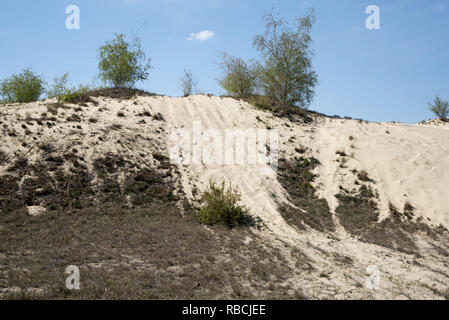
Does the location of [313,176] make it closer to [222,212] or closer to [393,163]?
[393,163]

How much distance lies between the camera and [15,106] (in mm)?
18797

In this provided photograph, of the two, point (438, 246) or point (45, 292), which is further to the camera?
point (438, 246)

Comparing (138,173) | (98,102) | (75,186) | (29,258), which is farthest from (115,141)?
(29,258)

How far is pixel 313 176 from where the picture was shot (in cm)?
1662

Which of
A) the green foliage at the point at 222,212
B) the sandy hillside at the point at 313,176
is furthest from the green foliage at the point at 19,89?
the green foliage at the point at 222,212

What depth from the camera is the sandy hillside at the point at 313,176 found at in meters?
9.38

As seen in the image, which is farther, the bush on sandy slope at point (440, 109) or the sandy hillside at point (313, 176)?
the bush on sandy slope at point (440, 109)

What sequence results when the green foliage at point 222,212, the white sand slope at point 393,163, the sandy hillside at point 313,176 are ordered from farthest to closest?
the white sand slope at point 393,163
the green foliage at point 222,212
the sandy hillside at point 313,176

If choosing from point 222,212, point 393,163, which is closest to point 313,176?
point 393,163

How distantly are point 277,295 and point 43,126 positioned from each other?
14014 mm

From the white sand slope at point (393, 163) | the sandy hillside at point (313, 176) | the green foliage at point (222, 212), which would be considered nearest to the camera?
the sandy hillside at point (313, 176)

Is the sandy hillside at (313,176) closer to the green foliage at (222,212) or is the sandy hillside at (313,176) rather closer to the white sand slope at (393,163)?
the white sand slope at (393,163)

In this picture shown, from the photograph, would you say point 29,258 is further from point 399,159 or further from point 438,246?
point 399,159

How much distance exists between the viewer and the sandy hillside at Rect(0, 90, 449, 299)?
9375mm
